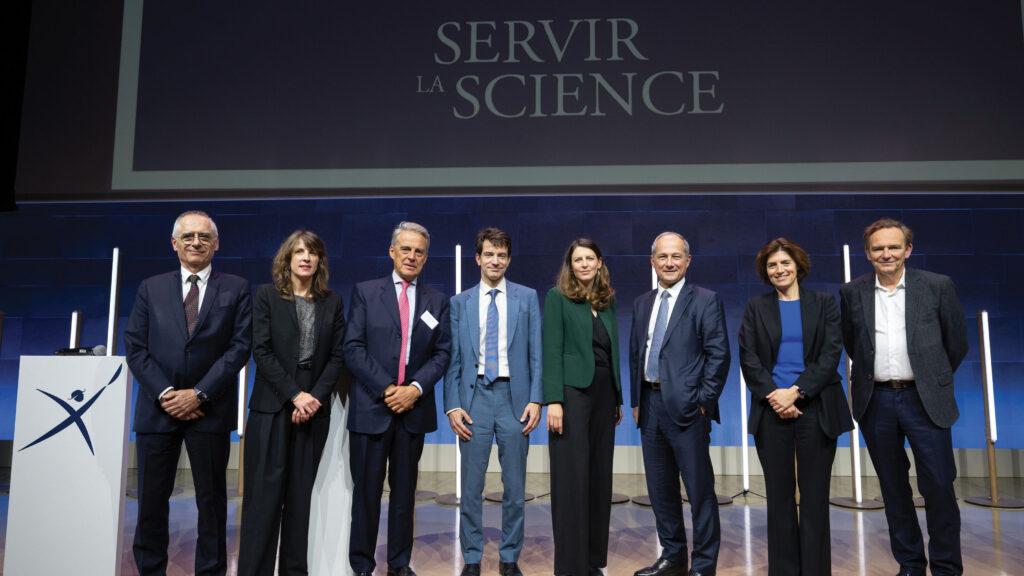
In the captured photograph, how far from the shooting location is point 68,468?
2559mm

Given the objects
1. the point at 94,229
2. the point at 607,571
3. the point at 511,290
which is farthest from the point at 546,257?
the point at 94,229

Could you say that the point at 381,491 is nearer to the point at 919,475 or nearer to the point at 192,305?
the point at 192,305

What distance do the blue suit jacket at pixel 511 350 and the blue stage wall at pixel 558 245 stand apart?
262 centimetres

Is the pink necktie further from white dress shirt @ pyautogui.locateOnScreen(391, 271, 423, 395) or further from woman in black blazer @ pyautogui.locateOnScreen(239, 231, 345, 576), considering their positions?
woman in black blazer @ pyautogui.locateOnScreen(239, 231, 345, 576)

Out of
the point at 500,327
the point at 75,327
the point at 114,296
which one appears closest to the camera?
the point at 500,327

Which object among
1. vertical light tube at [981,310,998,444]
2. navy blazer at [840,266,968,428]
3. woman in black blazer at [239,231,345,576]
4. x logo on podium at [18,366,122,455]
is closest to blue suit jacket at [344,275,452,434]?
woman in black blazer at [239,231,345,576]

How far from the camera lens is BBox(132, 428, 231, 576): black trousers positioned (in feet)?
8.29

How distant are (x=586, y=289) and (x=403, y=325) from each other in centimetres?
84

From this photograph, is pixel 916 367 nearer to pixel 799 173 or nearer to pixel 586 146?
pixel 799 173

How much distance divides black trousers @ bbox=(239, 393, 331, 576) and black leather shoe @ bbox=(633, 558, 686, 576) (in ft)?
4.85

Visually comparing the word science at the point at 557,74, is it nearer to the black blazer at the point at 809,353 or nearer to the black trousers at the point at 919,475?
the black blazer at the point at 809,353

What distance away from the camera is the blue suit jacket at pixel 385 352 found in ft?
8.90

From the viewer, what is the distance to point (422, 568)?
9.86ft

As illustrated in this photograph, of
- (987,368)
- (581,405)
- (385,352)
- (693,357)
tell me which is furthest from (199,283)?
(987,368)
